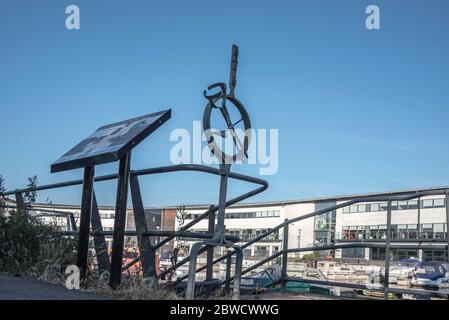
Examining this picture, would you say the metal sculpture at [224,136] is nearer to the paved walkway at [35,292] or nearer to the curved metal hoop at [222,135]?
the curved metal hoop at [222,135]

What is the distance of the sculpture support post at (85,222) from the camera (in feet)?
16.1

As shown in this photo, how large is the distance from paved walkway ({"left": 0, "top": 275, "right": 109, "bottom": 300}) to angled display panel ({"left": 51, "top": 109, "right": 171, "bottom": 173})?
1.07 m

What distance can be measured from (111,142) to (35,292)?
58.2 inches

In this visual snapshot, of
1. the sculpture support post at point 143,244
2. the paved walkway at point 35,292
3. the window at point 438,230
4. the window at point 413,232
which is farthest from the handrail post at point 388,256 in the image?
the paved walkway at point 35,292

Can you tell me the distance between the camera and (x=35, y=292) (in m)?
A: 3.94

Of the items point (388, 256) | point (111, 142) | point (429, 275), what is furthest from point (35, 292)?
point (429, 275)

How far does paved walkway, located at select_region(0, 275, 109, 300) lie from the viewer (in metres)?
3.73

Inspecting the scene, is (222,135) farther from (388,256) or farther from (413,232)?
(413,232)

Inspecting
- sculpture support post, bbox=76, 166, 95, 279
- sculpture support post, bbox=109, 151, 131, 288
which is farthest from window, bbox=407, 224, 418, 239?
sculpture support post, bbox=76, 166, 95, 279

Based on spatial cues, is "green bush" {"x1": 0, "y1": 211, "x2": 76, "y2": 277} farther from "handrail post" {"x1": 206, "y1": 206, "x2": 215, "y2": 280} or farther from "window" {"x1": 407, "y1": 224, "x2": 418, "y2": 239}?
"window" {"x1": 407, "y1": 224, "x2": 418, "y2": 239}

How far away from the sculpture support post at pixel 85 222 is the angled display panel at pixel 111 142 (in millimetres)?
195
